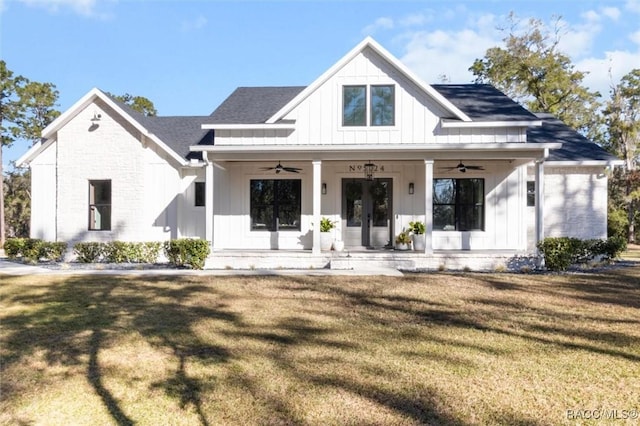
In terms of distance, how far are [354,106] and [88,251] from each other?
32.3 feet

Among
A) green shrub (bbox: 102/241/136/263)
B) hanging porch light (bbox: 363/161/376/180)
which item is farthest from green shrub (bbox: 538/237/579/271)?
green shrub (bbox: 102/241/136/263)

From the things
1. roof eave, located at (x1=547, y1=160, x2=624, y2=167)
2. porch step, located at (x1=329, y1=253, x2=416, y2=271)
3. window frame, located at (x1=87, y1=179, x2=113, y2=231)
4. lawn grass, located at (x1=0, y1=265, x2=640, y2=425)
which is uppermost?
roof eave, located at (x1=547, y1=160, x2=624, y2=167)

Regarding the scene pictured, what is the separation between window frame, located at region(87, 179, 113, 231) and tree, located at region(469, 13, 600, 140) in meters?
24.7

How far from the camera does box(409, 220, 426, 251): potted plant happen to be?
44.3 feet

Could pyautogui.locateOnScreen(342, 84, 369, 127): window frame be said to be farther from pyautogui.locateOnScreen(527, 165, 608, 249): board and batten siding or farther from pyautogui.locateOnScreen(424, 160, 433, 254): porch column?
pyautogui.locateOnScreen(527, 165, 608, 249): board and batten siding

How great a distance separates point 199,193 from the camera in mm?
15445

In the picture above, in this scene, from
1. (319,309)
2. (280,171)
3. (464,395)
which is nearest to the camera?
(464,395)

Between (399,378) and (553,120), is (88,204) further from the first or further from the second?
(553,120)

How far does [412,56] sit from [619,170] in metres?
19.6

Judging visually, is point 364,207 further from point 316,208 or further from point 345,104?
point 345,104

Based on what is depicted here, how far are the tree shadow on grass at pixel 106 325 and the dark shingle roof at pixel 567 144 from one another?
12.5 metres

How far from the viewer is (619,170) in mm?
30375

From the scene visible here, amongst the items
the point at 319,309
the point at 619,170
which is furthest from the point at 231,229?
the point at 619,170

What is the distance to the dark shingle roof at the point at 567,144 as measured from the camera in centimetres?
1465
